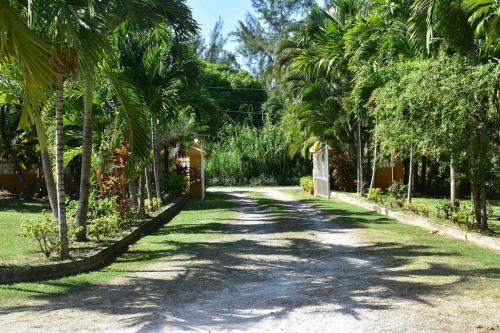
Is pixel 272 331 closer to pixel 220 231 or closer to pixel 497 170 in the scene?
pixel 497 170

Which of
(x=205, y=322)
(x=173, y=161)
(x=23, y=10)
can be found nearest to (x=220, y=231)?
(x=23, y=10)

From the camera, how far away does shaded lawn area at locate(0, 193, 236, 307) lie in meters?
7.55

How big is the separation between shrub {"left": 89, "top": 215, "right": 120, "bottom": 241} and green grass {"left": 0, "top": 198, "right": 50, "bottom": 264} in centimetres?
106

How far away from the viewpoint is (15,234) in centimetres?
1305

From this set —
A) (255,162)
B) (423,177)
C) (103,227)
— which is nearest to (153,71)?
(103,227)

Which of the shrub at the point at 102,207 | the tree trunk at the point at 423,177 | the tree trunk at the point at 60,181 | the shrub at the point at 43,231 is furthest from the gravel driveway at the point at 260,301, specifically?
the tree trunk at the point at 423,177

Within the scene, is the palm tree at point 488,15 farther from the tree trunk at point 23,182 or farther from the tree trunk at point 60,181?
the tree trunk at point 23,182

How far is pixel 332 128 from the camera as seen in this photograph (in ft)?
82.2

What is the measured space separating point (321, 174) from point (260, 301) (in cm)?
2060

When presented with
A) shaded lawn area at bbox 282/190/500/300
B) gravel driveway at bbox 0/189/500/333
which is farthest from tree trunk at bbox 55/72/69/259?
shaded lawn area at bbox 282/190/500/300

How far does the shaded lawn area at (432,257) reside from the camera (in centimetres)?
780

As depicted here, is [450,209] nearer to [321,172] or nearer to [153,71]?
[153,71]

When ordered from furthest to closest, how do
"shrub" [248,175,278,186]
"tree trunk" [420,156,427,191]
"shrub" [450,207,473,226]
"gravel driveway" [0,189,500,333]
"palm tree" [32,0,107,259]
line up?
"shrub" [248,175,278,186], "tree trunk" [420,156,427,191], "shrub" [450,207,473,226], "palm tree" [32,0,107,259], "gravel driveway" [0,189,500,333]

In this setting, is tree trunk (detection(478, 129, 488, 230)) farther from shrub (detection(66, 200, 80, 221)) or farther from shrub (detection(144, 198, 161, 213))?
shrub (detection(144, 198, 161, 213))
